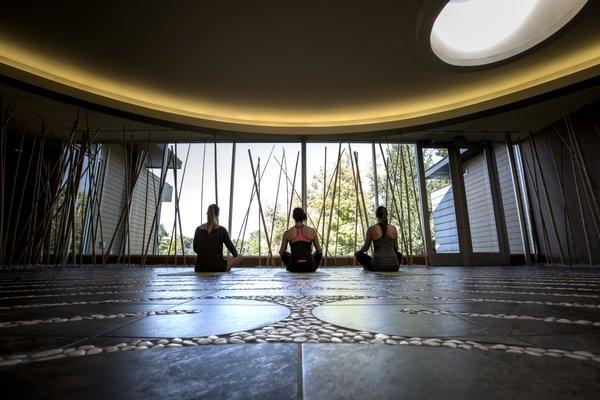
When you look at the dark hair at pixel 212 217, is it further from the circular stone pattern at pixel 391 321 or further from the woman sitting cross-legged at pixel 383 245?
the circular stone pattern at pixel 391 321

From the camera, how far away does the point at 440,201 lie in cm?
566

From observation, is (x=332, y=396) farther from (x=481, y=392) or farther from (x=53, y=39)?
(x=53, y=39)

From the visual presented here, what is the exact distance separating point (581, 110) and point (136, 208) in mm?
7627

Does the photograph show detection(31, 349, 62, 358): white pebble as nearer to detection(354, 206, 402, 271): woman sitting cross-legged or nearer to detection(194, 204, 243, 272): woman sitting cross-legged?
detection(194, 204, 243, 272): woman sitting cross-legged

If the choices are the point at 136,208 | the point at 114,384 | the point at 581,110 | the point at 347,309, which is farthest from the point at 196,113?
the point at 581,110

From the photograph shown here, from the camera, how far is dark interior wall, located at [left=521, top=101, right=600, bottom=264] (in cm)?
416

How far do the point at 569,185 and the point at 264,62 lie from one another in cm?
485

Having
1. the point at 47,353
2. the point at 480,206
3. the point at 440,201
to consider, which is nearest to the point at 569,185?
the point at 480,206

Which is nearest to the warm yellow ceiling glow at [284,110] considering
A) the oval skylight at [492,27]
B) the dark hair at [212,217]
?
the oval skylight at [492,27]

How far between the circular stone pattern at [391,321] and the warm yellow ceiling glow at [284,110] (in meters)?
4.35

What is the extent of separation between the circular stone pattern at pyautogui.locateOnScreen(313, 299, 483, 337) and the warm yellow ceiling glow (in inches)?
171

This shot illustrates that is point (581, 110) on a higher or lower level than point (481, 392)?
higher

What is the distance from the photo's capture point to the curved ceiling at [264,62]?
9.75 feet

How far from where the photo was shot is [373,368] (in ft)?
1.46
